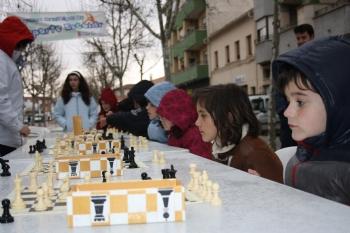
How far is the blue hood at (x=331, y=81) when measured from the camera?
210cm

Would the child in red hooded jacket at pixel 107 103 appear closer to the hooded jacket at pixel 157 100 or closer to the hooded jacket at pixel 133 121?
the hooded jacket at pixel 133 121

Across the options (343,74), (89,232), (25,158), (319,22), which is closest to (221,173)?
(343,74)

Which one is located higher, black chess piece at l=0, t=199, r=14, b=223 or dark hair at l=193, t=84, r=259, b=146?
dark hair at l=193, t=84, r=259, b=146

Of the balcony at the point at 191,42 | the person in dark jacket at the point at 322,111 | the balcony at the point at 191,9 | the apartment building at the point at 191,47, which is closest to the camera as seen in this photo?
the person in dark jacket at the point at 322,111

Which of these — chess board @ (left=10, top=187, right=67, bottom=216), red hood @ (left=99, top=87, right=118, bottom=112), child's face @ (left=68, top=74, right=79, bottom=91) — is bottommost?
chess board @ (left=10, top=187, right=67, bottom=216)

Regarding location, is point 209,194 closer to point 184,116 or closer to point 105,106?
point 184,116

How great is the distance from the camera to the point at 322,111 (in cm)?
220

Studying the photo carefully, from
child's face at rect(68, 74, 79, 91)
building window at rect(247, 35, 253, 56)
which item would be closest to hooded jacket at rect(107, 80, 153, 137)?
child's face at rect(68, 74, 79, 91)

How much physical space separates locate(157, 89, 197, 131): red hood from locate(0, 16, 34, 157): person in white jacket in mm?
1234

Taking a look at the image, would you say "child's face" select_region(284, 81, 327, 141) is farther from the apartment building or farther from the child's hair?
the apartment building

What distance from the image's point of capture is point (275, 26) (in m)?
9.57

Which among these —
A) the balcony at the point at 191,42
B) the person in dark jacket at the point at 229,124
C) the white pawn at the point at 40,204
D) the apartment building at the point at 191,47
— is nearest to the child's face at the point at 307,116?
the person in dark jacket at the point at 229,124

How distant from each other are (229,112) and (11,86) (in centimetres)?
245

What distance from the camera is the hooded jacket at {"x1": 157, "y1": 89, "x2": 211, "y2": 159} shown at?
444 cm
